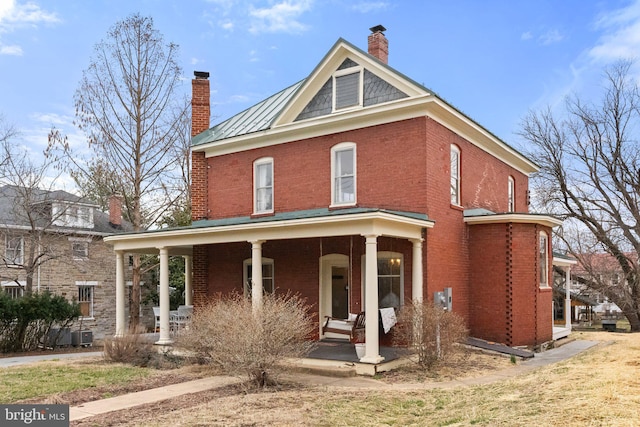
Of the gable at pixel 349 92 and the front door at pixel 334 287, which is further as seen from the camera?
the front door at pixel 334 287

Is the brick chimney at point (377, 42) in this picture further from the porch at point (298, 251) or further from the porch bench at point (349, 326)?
the porch bench at point (349, 326)

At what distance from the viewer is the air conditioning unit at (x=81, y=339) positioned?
21.5 meters

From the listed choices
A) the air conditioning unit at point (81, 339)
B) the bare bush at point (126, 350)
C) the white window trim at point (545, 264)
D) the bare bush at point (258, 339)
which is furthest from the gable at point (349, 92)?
the air conditioning unit at point (81, 339)

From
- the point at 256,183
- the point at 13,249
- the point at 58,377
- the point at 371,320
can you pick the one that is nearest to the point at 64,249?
the point at 13,249

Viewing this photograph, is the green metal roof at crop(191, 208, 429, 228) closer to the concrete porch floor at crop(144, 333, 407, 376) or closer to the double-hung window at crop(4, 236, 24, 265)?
the concrete porch floor at crop(144, 333, 407, 376)

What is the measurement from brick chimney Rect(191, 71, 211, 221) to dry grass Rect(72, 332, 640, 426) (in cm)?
979

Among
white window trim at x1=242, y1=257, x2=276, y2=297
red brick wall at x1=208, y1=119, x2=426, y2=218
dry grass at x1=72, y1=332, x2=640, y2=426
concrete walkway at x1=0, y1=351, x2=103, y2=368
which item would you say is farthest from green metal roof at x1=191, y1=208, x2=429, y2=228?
concrete walkway at x1=0, y1=351, x2=103, y2=368

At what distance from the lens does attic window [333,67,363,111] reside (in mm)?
15266

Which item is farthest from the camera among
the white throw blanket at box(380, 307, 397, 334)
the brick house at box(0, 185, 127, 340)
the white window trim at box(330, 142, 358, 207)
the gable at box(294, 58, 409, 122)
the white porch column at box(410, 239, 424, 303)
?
the brick house at box(0, 185, 127, 340)

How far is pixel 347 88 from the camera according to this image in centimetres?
1552

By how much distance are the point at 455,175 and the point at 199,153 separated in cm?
863

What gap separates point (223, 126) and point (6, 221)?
12.2 metres

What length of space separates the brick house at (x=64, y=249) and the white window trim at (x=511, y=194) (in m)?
17.2

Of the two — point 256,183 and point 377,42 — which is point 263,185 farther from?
point 377,42
